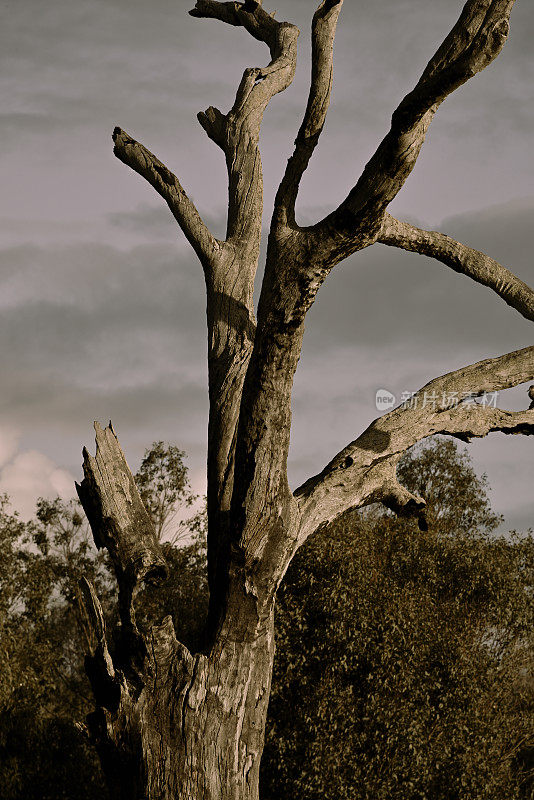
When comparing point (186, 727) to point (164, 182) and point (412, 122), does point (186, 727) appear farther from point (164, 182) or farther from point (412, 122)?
point (164, 182)

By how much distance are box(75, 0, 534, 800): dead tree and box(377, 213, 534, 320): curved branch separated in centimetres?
192

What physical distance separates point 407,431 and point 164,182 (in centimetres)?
409

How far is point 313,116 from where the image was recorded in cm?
793

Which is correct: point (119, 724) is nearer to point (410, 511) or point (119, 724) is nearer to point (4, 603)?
point (410, 511)

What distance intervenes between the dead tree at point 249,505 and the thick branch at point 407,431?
23mm

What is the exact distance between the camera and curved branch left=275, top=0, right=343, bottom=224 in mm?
7668

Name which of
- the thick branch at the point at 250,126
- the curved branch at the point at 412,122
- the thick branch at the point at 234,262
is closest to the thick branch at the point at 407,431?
the thick branch at the point at 234,262

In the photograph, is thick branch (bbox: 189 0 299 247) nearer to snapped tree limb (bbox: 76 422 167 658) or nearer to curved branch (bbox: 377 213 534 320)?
curved branch (bbox: 377 213 534 320)

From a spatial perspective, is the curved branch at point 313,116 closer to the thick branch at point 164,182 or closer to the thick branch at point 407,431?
the thick branch at point 164,182

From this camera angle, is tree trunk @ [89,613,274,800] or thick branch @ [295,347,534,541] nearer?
tree trunk @ [89,613,274,800]

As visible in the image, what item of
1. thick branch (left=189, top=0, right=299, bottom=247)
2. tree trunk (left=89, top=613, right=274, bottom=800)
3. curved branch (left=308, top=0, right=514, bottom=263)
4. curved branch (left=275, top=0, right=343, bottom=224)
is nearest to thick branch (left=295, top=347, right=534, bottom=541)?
tree trunk (left=89, top=613, right=274, bottom=800)

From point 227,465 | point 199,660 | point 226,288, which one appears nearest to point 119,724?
point 199,660

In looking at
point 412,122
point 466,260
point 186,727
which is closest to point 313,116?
point 412,122

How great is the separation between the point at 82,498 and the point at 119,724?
205 centimetres
